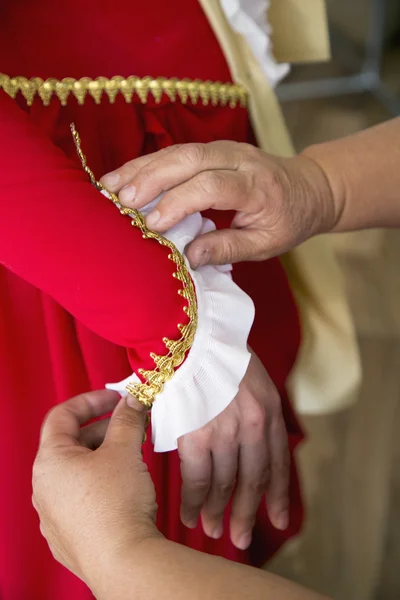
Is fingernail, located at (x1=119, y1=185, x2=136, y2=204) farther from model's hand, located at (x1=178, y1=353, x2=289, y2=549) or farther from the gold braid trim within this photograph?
model's hand, located at (x1=178, y1=353, x2=289, y2=549)

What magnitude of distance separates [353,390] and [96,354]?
0.95 feet

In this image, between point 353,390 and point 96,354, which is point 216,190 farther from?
point 353,390

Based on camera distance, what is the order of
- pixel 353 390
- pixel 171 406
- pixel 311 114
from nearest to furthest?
pixel 171 406 → pixel 353 390 → pixel 311 114

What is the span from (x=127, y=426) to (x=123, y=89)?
→ 27 cm

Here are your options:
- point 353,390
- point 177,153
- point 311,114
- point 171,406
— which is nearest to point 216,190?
point 177,153

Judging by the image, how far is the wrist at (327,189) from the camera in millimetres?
542

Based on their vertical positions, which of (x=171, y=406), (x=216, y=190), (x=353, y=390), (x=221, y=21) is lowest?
(x=353, y=390)

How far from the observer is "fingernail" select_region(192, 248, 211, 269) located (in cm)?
46

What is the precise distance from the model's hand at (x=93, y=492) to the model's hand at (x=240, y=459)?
0.21 feet

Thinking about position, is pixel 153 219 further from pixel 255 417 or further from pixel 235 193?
pixel 255 417

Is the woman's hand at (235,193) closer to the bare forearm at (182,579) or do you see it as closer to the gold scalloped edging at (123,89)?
the gold scalloped edging at (123,89)

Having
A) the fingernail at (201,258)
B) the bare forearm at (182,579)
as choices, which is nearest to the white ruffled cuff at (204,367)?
the fingernail at (201,258)

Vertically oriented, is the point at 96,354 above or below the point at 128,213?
below

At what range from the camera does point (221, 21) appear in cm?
55
